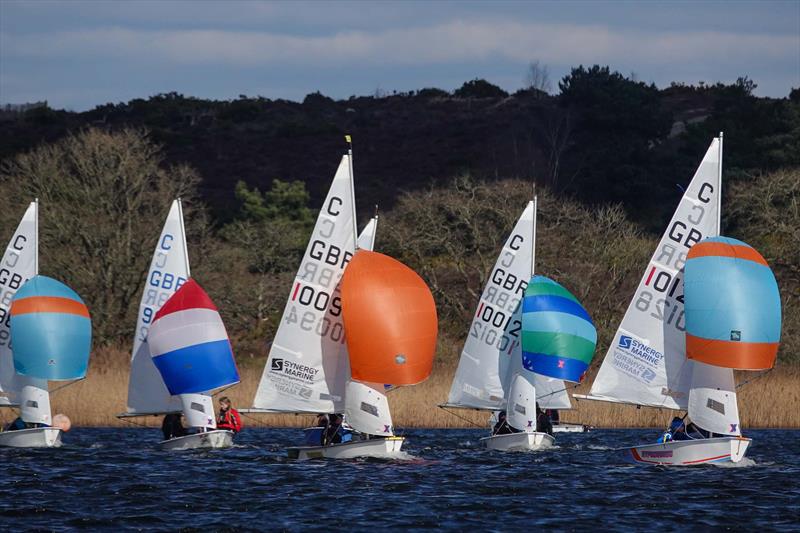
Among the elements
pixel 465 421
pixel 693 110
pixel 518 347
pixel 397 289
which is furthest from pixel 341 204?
pixel 693 110

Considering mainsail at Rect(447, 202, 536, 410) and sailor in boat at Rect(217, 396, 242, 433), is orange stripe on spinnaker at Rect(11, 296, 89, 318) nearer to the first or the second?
sailor in boat at Rect(217, 396, 242, 433)

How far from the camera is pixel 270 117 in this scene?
104938mm

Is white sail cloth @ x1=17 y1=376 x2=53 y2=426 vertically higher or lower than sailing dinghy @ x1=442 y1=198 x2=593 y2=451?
lower

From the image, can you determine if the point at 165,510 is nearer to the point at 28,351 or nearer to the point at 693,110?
the point at 28,351

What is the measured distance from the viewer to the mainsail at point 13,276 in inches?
1222

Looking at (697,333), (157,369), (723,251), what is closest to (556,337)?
(697,333)

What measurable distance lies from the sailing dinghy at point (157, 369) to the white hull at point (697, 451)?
8893 mm

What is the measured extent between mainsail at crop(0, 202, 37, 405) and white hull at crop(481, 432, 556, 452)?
10.9 metres

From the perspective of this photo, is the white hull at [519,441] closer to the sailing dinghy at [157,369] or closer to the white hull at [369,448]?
the white hull at [369,448]

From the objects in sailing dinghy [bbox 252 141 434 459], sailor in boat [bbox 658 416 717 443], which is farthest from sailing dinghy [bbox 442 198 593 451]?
sailor in boat [bbox 658 416 717 443]

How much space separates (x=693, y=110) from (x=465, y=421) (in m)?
69.3

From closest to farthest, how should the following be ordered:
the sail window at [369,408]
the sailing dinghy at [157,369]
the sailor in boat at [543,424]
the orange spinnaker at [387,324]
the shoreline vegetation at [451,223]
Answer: the orange spinnaker at [387,324] → the sail window at [369,408] → the sailing dinghy at [157,369] → the sailor in boat at [543,424] → the shoreline vegetation at [451,223]

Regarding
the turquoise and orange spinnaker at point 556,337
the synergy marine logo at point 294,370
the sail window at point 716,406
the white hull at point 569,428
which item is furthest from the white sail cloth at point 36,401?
the sail window at point 716,406

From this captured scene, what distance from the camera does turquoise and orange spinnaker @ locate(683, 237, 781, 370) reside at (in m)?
24.0
